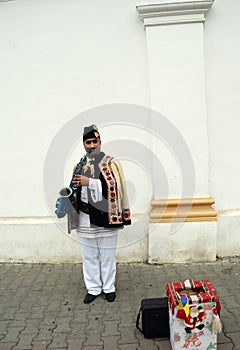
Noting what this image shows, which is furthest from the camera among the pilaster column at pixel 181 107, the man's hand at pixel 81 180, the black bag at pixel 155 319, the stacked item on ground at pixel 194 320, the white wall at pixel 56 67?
the white wall at pixel 56 67

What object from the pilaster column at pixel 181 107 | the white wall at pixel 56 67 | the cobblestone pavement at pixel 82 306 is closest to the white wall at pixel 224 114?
the pilaster column at pixel 181 107

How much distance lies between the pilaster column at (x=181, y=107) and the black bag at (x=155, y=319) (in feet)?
4.96

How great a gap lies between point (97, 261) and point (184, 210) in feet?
4.41

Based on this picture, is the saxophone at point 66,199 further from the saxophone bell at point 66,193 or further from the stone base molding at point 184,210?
the stone base molding at point 184,210

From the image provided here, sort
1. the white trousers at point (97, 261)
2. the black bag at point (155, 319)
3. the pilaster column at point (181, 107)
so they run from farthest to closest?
the pilaster column at point (181, 107), the white trousers at point (97, 261), the black bag at point (155, 319)

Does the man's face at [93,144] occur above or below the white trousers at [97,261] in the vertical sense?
above

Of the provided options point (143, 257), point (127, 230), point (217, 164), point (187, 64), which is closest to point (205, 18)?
point (187, 64)

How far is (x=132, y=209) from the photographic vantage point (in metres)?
4.46

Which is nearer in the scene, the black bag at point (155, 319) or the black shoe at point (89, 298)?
the black bag at point (155, 319)

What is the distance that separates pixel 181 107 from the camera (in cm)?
420

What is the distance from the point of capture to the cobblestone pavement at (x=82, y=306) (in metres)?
2.87

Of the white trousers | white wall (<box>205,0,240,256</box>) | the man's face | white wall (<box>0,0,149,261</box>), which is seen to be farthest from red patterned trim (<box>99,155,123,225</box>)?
white wall (<box>205,0,240,256</box>)

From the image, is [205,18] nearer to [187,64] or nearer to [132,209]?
[187,64]

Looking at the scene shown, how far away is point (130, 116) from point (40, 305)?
240 cm
